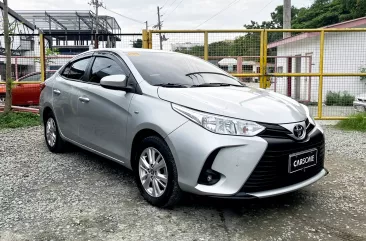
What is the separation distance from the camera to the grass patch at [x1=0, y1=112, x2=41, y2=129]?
824 cm

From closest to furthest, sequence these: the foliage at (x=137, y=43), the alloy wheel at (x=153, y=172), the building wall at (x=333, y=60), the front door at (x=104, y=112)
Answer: the alloy wheel at (x=153, y=172) → the front door at (x=104, y=112) → the foliage at (x=137, y=43) → the building wall at (x=333, y=60)

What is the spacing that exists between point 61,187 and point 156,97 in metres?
1.58

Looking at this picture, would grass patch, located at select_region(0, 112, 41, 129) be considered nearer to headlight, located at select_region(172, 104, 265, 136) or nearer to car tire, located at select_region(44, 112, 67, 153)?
car tire, located at select_region(44, 112, 67, 153)

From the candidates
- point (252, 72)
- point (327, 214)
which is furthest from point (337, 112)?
point (327, 214)

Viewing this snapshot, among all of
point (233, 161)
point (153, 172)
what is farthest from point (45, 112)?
point (233, 161)

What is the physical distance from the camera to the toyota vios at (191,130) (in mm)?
3018

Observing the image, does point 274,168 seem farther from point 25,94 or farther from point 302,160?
point 25,94

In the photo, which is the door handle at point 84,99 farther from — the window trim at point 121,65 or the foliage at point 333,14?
the foliage at point 333,14

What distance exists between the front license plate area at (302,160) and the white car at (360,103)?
6.01 meters

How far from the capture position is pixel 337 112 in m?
8.67

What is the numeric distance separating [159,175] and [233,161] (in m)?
0.78

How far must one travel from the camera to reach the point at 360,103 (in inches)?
344

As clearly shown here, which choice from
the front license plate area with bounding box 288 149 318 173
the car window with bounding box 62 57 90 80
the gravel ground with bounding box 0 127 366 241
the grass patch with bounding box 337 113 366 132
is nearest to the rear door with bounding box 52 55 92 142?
the car window with bounding box 62 57 90 80

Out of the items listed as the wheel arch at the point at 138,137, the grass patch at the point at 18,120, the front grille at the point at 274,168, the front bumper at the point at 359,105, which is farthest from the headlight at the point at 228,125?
the front bumper at the point at 359,105
